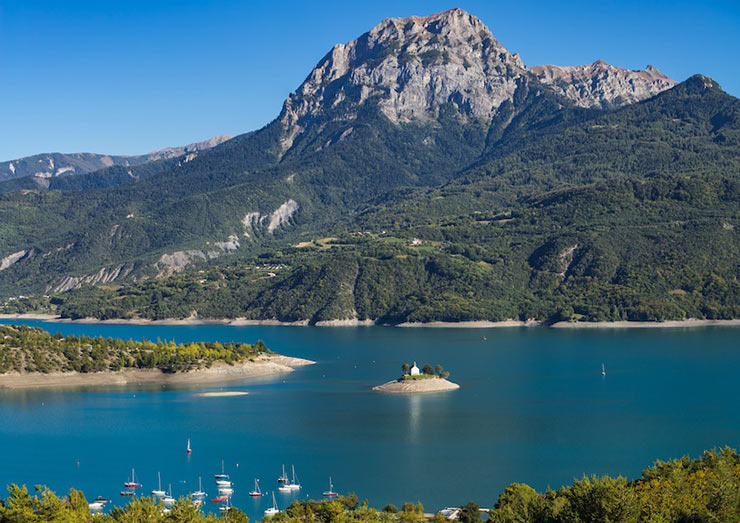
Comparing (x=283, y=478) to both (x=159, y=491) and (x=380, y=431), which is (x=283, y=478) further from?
(x=380, y=431)

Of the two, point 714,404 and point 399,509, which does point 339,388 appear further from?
point 399,509

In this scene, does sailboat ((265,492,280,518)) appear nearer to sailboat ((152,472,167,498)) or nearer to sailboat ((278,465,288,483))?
sailboat ((278,465,288,483))

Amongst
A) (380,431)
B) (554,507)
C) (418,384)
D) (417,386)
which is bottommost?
(380,431)

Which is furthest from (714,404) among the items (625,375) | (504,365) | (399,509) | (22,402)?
(22,402)

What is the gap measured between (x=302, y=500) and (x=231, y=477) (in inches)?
469

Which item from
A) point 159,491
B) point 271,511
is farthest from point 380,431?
point 271,511

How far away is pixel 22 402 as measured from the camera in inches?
5517

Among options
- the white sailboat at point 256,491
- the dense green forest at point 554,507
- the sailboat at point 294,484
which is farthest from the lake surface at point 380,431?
the dense green forest at point 554,507

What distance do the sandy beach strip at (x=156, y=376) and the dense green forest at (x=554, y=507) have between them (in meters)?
86.7

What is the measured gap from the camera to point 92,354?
167 metres

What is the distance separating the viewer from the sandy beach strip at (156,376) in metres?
157

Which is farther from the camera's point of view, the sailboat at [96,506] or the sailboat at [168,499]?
the sailboat at [168,499]

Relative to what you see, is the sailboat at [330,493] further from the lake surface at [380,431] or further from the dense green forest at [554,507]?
the dense green forest at [554,507]

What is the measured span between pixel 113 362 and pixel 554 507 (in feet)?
380
